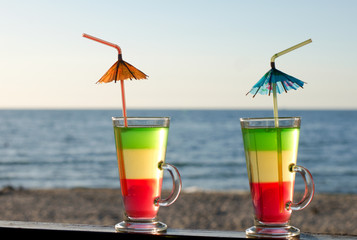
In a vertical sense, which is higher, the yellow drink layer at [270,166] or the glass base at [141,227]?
the yellow drink layer at [270,166]

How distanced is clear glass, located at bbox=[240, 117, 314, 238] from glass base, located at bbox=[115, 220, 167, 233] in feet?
0.81

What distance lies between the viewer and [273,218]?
1.35 meters

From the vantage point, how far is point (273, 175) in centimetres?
134

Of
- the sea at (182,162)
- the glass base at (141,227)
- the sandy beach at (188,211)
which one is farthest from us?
the sea at (182,162)

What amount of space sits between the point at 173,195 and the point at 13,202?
8714 mm

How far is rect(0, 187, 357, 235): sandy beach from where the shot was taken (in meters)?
7.67

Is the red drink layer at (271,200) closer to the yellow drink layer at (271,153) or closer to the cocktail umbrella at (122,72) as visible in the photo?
the yellow drink layer at (271,153)

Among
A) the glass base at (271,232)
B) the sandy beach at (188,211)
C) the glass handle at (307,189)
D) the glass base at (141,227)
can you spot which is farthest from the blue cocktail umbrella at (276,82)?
the sandy beach at (188,211)

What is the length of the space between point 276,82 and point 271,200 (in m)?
0.31

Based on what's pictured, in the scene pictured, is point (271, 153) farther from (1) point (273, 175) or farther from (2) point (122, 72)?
(2) point (122, 72)

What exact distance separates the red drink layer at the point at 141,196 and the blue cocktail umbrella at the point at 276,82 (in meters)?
0.37

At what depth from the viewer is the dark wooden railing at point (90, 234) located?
1344 millimetres

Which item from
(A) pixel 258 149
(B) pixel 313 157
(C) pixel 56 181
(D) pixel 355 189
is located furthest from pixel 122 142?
(B) pixel 313 157

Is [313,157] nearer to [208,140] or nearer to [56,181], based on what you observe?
[208,140]
